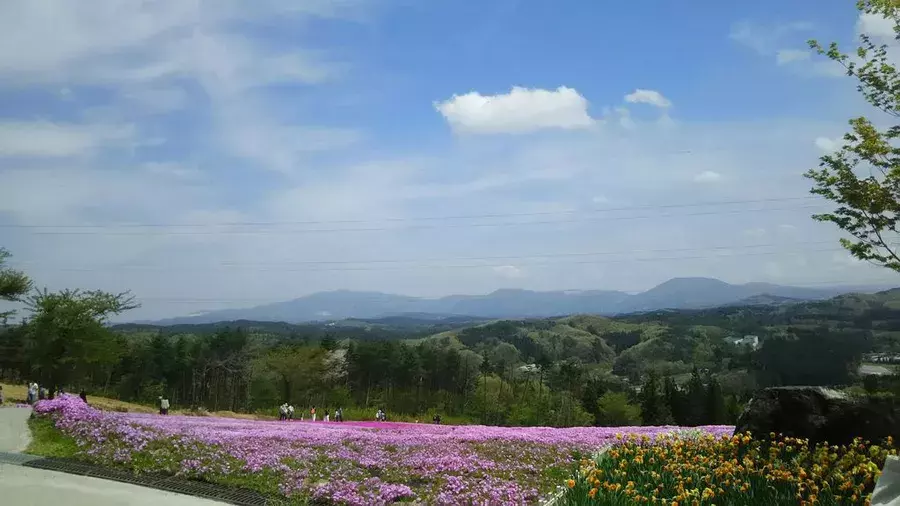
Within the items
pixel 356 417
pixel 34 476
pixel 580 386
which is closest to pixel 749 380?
pixel 580 386

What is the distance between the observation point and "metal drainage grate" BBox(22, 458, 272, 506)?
398 inches

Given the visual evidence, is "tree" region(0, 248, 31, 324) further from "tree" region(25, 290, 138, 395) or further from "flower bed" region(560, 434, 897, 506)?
"flower bed" region(560, 434, 897, 506)

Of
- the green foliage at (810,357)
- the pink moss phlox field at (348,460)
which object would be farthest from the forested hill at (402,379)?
the pink moss phlox field at (348,460)

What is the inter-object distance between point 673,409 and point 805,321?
13871cm

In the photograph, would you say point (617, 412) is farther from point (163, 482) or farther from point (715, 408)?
point (163, 482)

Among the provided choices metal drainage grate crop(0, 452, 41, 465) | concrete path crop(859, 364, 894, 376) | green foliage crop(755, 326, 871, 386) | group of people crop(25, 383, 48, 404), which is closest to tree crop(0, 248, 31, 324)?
group of people crop(25, 383, 48, 404)

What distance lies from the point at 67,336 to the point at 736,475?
3132 cm

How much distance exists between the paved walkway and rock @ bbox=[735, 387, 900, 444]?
33.3 ft

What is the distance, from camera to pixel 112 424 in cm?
1562

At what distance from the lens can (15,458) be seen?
41.5ft

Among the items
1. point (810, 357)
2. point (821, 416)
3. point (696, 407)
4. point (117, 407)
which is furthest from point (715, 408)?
point (821, 416)

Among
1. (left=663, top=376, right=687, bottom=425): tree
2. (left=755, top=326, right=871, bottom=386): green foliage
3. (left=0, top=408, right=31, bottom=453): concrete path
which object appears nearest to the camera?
(left=0, top=408, right=31, bottom=453): concrete path

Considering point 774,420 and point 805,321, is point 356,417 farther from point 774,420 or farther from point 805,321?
point 805,321

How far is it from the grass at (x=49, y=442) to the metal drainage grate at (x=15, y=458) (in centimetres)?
52
